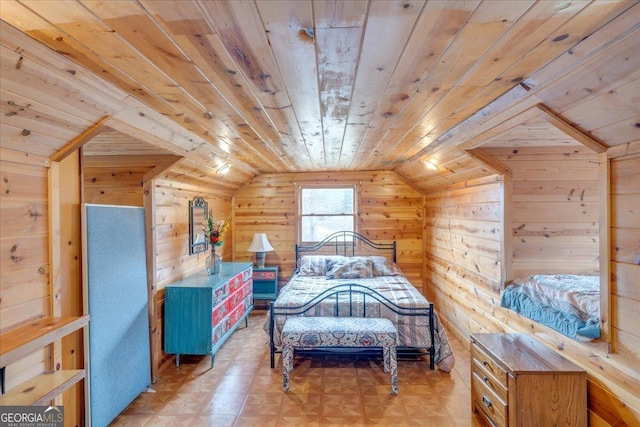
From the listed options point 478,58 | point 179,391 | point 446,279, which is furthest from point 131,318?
point 446,279

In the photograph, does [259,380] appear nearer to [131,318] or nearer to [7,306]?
[131,318]

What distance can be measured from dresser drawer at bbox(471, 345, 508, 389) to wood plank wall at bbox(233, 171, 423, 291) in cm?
260

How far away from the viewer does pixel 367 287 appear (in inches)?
125

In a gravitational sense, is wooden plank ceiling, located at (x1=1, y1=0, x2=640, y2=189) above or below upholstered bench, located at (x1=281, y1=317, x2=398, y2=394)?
above

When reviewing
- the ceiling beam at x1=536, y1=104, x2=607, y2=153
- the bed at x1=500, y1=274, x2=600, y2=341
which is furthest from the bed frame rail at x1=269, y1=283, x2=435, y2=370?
the ceiling beam at x1=536, y1=104, x2=607, y2=153

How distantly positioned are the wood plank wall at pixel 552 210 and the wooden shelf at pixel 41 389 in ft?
10.4

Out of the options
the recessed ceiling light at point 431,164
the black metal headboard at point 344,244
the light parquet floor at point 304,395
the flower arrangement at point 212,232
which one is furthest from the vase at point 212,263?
the recessed ceiling light at point 431,164

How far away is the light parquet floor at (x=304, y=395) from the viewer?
2264 millimetres

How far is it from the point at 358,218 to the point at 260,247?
5.38 feet

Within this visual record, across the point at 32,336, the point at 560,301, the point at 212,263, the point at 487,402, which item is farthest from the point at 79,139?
the point at 560,301

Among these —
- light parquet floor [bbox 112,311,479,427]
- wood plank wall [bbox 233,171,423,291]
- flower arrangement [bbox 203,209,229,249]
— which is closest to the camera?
light parquet floor [bbox 112,311,479,427]

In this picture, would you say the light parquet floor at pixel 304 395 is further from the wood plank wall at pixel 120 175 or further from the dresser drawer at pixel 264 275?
the wood plank wall at pixel 120 175

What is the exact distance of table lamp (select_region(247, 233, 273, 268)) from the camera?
4.64 m

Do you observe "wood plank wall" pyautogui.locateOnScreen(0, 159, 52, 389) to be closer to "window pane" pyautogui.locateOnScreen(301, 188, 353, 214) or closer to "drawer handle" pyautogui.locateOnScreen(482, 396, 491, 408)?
"drawer handle" pyautogui.locateOnScreen(482, 396, 491, 408)
